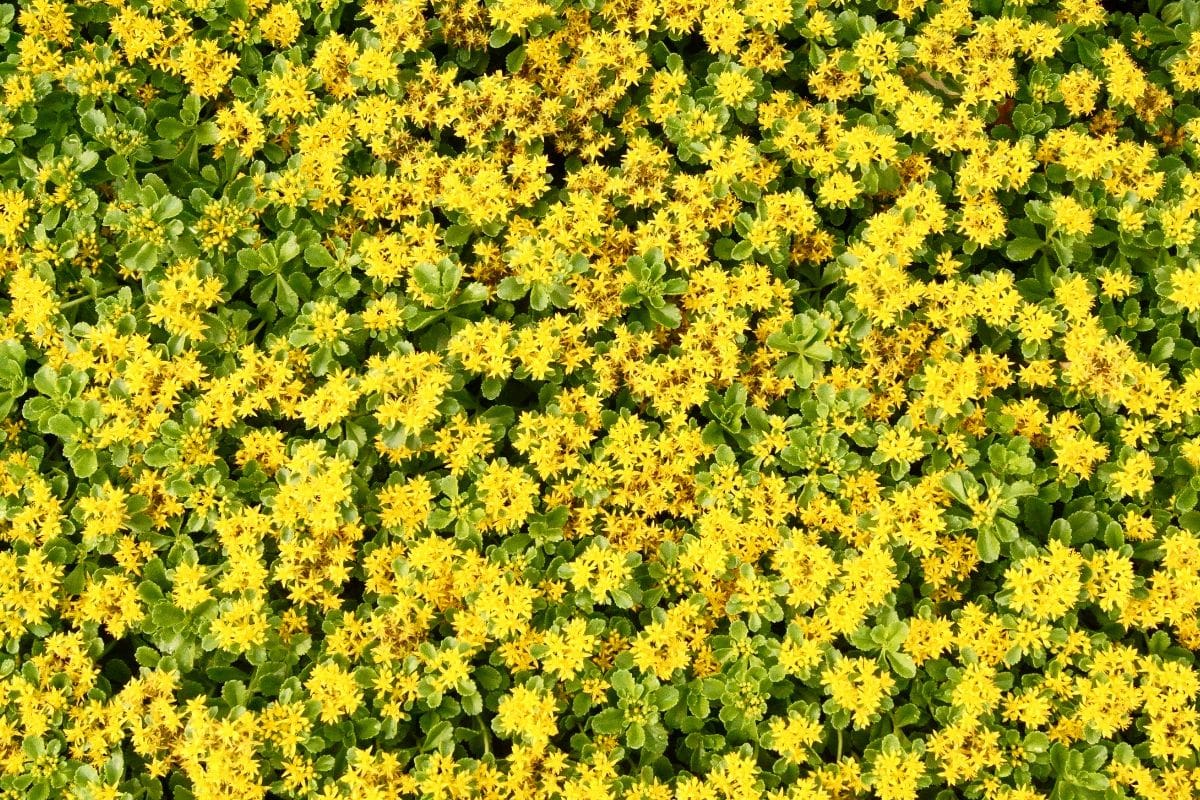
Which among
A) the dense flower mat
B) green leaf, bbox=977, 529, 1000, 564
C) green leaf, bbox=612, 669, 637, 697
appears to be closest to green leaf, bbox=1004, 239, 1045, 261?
the dense flower mat

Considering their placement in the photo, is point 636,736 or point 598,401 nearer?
point 636,736

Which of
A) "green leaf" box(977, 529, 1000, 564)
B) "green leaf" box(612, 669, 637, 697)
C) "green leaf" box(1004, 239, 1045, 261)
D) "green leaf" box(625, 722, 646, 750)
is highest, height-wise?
"green leaf" box(1004, 239, 1045, 261)

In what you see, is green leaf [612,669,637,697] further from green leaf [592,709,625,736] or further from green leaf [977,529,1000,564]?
green leaf [977,529,1000,564]

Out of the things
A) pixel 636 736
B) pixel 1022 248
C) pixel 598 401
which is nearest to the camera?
pixel 636 736

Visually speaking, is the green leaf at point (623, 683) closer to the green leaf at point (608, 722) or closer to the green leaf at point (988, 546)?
the green leaf at point (608, 722)

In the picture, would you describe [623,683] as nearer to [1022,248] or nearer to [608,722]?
[608,722]

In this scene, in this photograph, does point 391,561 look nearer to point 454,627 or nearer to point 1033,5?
point 454,627

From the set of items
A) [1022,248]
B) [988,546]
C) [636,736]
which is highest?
[1022,248]

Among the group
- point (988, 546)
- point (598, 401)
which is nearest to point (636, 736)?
point (598, 401)

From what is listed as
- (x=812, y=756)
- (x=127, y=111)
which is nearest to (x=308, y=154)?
(x=127, y=111)
